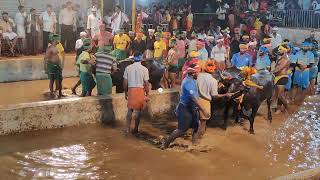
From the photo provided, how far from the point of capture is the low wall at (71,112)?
9938 mm

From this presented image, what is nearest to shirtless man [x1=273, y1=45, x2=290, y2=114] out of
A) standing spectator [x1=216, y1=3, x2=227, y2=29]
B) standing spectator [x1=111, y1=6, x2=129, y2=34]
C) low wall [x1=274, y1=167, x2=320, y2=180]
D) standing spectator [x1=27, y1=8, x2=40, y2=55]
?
low wall [x1=274, y1=167, x2=320, y2=180]

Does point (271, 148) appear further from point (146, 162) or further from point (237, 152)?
point (146, 162)

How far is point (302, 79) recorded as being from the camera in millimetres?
13852

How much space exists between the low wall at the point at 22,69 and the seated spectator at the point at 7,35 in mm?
1237

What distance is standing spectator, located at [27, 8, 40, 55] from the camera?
17875 millimetres

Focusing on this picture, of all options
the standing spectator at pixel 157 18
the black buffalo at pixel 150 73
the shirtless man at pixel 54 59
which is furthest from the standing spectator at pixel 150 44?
the standing spectator at pixel 157 18

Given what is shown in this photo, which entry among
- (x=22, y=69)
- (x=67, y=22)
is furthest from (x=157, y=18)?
→ (x=22, y=69)

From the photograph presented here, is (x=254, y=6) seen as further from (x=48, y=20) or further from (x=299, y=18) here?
(x=48, y=20)

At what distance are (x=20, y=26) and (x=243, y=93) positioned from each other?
10.2 meters

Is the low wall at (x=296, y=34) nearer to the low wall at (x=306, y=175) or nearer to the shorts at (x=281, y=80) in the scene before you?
the shorts at (x=281, y=80)

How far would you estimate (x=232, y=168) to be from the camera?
867cm

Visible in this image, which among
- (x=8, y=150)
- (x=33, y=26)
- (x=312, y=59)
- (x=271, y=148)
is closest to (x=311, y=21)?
(x=312, y=59)

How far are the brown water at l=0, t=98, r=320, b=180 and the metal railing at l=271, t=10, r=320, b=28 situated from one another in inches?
547

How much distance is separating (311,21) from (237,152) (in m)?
16.5
